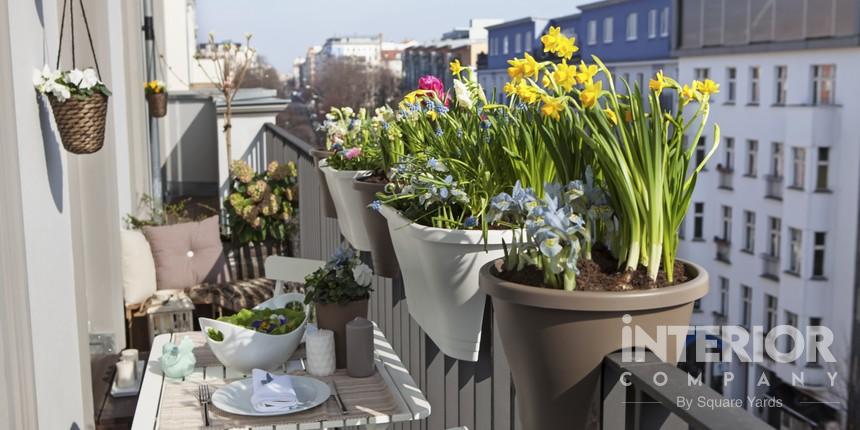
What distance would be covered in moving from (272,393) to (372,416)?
21cm

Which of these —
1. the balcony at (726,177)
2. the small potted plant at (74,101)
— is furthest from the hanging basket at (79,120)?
the balcony at (726,177)

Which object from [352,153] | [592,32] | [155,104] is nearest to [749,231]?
[592,32]

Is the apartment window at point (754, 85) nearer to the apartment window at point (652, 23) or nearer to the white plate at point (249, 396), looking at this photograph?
the apartment window at point (652, 23)

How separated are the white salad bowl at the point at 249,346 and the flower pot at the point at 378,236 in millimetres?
282

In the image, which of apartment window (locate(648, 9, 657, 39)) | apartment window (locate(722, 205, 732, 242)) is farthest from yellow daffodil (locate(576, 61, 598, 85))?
apartment window (locate(648, 9, 657, 39))

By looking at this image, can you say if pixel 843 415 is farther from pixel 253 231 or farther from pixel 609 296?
pixel 609 296

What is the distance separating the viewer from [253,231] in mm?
5625

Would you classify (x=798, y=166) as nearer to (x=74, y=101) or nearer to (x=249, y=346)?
(x=74, y=101)

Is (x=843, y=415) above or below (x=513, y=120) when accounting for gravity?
below

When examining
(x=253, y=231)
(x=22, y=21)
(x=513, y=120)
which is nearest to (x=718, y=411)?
(x=513, y=120)

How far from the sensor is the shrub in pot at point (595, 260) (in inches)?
36.6

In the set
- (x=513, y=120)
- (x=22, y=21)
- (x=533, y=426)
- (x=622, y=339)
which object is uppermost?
(x=22, y=21)

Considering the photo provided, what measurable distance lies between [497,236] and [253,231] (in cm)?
455

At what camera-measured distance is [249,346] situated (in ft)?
6.45
